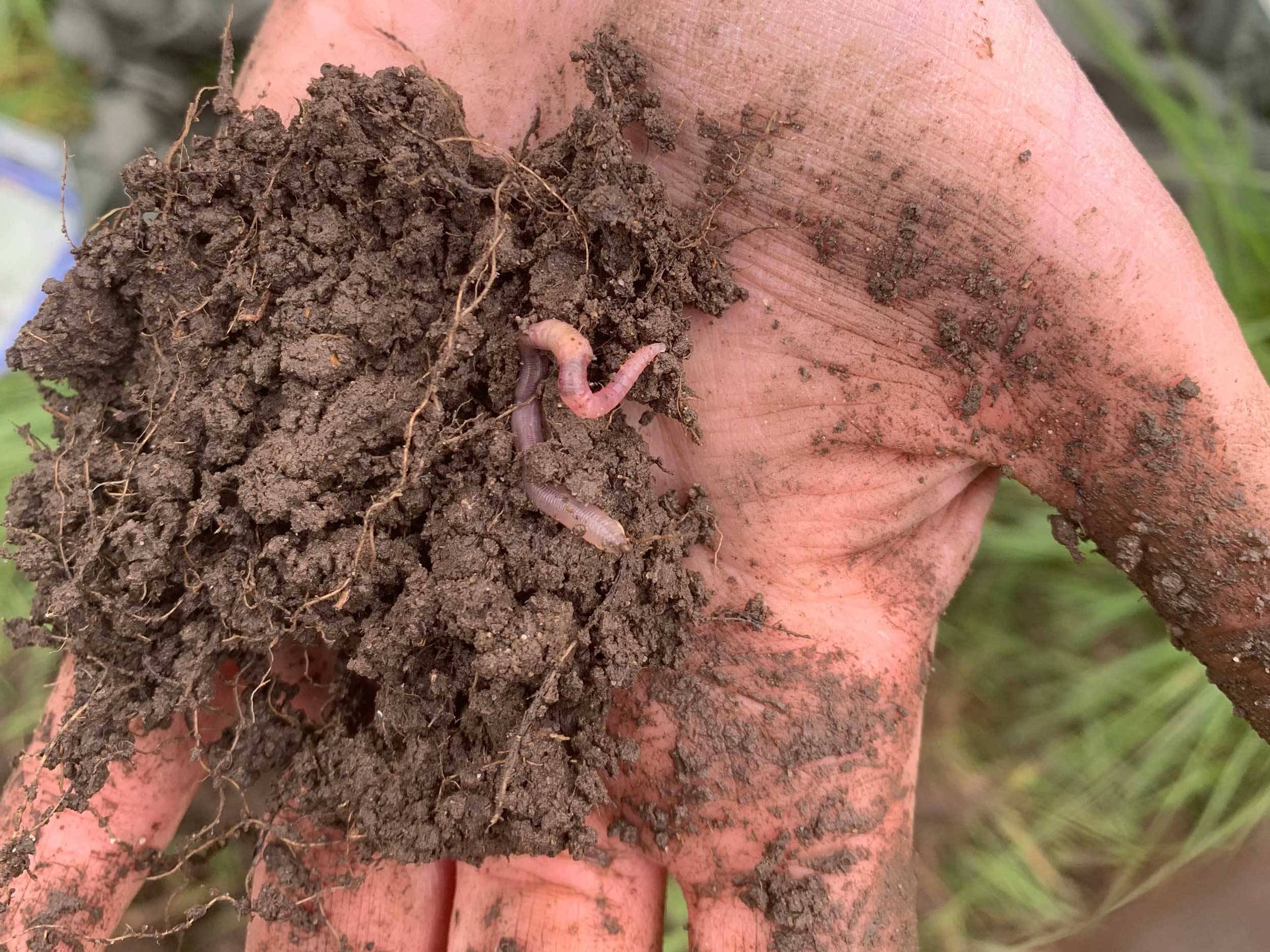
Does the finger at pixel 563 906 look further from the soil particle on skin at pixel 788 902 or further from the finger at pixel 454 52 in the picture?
the finger at pixel 454 52

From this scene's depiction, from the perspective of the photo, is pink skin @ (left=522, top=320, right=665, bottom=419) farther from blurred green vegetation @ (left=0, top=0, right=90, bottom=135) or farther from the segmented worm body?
blurred green vegetation @ (left=0, top=0, right=90, bottom=135)

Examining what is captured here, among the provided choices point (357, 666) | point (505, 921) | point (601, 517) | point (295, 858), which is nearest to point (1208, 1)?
point (601, 517)

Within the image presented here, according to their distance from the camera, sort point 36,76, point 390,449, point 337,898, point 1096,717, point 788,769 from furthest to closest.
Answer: point 36,76, point 1096,717, point 337,898, point 788,769, point 390,449

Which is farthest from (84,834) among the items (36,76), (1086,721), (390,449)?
(1086,721)

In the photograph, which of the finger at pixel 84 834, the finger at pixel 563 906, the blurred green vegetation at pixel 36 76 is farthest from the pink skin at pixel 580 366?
the blurred green vegetation at pixel 36 76

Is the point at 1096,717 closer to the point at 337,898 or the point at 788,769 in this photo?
the point at 788,769

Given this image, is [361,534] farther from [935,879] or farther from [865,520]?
[935,879]

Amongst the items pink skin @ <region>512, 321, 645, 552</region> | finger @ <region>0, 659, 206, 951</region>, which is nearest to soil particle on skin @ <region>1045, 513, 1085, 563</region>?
pink skin @ <region>512, 321, 645, 552</region>
